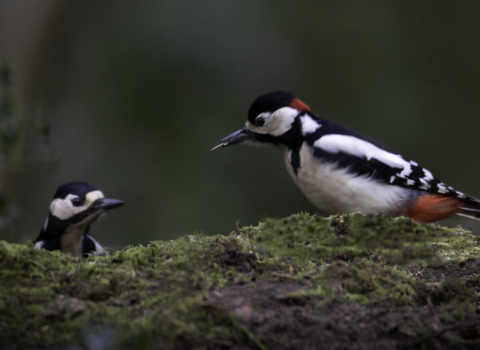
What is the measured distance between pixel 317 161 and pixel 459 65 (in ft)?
18.6

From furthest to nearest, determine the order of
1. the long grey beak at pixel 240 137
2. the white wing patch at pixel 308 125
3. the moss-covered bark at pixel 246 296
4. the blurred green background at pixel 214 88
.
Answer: the blurred green background at pixel 214 88 < the long grey beak at pixel 240 137 < the white wing patch at pixel 308 125 < the moss-covered bark at pixel 246 296

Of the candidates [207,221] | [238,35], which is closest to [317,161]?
[207,221]

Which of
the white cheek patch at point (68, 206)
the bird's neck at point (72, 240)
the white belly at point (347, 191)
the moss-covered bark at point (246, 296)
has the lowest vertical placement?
the bird's neck at point (72, 240)

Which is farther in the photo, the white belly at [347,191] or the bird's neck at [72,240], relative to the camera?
the bird's neck at [72,240]

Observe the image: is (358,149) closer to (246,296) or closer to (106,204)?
(246,296)

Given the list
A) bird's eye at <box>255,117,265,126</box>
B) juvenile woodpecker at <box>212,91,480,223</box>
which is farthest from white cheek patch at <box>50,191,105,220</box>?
juvenile woodpecker at <box>212,91,480,223</box>

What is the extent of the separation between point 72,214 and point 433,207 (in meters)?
2.13

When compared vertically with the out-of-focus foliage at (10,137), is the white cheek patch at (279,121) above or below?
above

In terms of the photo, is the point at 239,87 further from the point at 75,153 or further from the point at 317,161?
the point at 317,161

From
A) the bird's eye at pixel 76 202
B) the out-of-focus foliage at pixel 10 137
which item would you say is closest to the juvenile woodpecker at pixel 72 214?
the bird's eye at pixel 76 202

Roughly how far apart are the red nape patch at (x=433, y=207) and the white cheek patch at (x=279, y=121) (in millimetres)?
829

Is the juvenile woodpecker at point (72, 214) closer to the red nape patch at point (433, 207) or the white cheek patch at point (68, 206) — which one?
the white cheek patch at point (68, 206)

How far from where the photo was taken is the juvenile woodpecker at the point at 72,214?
9.86 ft

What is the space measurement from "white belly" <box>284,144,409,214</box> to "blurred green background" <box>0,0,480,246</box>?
3363 mm
